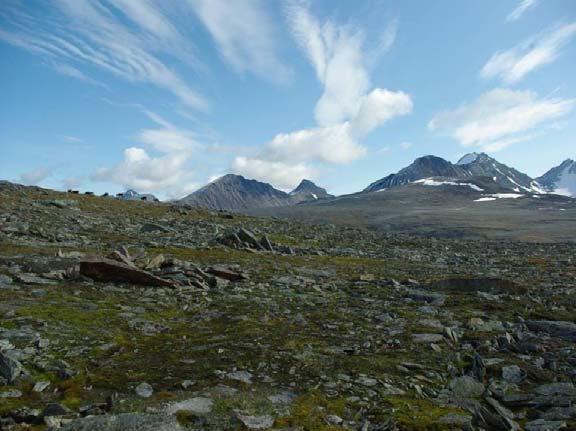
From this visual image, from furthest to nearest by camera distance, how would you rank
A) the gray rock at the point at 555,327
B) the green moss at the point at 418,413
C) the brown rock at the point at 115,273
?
the brown rock at the point at 115,273, the gray rock at the point at 555,327, the green moss at the point at 418,413

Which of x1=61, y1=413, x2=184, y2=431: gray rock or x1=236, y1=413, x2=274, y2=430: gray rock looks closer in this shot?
x1=61, y1=413, x2=184, y2=431: gray rock

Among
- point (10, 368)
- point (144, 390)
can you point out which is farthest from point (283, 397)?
point (10, 368)

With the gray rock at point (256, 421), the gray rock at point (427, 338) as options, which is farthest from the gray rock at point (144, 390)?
the gray rock at point (427, 338)

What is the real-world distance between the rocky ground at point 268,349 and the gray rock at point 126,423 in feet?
0.10

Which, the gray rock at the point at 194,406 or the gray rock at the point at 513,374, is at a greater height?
the gray rock at the point at 194,406

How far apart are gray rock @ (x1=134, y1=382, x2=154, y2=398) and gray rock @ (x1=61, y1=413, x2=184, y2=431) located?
93cm

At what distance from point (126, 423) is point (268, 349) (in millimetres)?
4458

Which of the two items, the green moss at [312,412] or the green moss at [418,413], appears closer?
the green moss at [312,412]

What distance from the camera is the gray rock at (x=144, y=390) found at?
27.0ft

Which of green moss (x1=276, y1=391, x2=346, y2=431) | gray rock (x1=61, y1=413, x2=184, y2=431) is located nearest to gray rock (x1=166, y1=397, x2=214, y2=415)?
gray rock (x1=61, y1=413, x2=184, y2=431)

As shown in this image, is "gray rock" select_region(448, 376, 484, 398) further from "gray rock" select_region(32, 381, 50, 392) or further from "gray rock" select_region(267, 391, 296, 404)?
"gray rock" select_region(32, 381, 50, 392)

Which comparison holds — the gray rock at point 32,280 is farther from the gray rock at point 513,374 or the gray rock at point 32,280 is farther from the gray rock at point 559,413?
the gray rock at point 559,413

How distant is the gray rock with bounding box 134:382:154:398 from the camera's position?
8242 mm

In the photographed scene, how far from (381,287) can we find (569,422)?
14.3 meters
